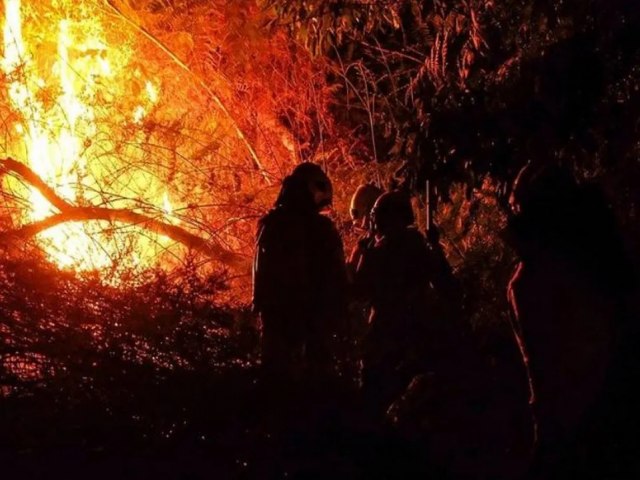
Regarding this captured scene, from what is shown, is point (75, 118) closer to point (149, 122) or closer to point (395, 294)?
point (149, 122)

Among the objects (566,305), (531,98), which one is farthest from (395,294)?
(566,305)

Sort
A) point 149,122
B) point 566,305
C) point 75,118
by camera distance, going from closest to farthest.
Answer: point 566,305 → point 75,118 → point 149,122

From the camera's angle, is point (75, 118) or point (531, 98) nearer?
point (531, 98)

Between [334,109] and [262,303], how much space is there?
6299 mm

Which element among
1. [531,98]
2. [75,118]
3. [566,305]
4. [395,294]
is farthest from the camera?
[75,118]

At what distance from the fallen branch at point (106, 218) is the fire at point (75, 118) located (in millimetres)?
108

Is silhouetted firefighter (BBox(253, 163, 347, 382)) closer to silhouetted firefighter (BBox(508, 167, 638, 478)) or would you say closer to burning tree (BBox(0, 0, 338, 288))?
silhouetted firefighter (BBox(508, 167, 638, 478))

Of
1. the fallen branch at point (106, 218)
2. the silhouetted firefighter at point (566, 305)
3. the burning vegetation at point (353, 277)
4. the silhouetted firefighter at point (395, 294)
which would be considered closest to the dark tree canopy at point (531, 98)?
the burning vegetation at point (353, 277)

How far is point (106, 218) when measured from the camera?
8.94 metres

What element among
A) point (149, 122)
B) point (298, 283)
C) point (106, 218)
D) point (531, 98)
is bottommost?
point (298, 283)

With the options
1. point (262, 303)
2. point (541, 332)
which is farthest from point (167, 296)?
point (541, 332)

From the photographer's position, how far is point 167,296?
21.0 feet

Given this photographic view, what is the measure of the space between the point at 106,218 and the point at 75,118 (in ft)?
6.62

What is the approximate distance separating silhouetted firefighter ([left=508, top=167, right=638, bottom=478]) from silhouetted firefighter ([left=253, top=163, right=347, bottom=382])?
143 centimetres
